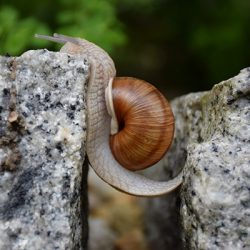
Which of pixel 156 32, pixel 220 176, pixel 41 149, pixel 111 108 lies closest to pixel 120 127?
pixel 111 108

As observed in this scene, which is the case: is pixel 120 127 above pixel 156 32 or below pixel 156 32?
below

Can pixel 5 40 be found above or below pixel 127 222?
above

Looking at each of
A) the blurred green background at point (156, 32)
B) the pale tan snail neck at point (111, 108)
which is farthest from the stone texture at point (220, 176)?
the blurred green background at point (156, 32)

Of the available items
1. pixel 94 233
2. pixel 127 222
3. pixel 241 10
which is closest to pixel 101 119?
pixel 94 233

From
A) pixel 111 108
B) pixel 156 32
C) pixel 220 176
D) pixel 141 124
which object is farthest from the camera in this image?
pixel 156 32

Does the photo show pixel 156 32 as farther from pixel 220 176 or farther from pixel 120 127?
pixel 220 176

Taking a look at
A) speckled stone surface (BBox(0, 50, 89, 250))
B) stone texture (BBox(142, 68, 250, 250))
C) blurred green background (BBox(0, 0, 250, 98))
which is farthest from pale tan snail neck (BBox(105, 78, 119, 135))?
blurred green background (BBox(0, 0, 250, 98))

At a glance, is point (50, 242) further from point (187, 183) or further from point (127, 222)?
point (127, 222)
